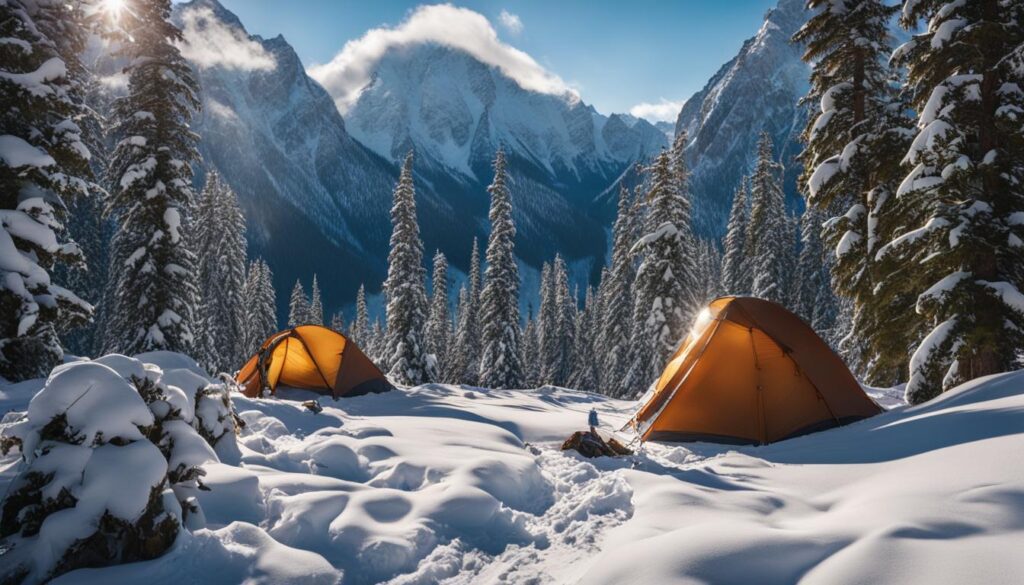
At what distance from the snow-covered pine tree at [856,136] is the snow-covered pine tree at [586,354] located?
36845 mm

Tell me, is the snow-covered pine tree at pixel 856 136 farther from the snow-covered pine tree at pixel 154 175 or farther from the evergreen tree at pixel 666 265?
the snow-covered pine tree at pixel 154 175

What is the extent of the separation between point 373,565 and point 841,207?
75.3ft

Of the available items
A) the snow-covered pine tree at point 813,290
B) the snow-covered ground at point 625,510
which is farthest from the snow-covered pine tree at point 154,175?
the snow-covered pine tree at point 813,290

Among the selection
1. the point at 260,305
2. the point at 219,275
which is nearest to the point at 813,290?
the point at 219,275

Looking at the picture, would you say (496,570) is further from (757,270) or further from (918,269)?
(757,270)

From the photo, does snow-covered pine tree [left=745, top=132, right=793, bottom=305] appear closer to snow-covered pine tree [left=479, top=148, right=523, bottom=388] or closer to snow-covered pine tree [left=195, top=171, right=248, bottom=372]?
snow-covered pine tree [left=479, top=148, right=523, bottom=388]

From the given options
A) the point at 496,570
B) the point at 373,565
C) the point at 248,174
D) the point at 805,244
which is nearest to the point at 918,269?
the point at 496,570

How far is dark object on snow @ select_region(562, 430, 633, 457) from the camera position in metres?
7.30

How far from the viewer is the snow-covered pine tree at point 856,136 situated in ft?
39.4

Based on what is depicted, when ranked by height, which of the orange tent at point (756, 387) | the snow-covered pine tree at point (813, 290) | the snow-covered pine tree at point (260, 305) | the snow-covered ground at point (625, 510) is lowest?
the snow-covered ground at point (625, 510)

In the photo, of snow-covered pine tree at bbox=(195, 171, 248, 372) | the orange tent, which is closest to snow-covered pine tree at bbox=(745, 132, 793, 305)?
the orange tent

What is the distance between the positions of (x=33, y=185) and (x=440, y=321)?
45015 mm

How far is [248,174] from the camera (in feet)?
638

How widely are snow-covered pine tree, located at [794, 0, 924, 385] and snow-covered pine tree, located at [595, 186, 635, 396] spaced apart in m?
23.2
